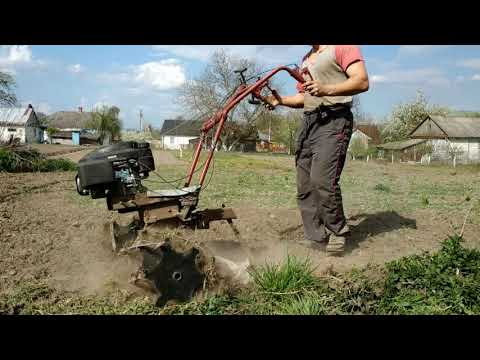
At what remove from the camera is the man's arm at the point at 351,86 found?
4.66 m

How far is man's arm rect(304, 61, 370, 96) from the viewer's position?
466 centimetres

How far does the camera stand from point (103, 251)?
5055mm

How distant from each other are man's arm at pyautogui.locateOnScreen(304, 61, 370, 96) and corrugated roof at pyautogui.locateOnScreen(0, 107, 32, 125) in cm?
2107

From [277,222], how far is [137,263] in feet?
10.3

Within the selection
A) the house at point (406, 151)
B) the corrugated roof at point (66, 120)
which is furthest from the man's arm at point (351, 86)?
the house at point (406, 151)

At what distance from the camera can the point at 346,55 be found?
4844 millimetres

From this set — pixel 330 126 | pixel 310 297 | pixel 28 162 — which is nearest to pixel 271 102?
pixel 330 126

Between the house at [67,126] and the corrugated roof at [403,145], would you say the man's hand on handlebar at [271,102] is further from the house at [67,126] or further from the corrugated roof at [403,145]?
the corrugated roof at [403,145]

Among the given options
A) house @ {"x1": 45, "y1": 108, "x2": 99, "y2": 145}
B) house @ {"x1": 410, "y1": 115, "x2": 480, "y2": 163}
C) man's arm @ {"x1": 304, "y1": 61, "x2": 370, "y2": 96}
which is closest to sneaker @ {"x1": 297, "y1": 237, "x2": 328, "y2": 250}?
man's arm @ {"x1": 304, "y1": 61, "x2": 370, "y2": 96}

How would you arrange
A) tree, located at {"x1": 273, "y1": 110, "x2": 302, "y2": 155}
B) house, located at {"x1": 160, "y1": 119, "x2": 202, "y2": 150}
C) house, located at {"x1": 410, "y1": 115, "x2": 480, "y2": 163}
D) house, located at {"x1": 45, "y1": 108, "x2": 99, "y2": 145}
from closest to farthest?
house, located at {"x1": 160, "y1": 119, "x2": 202, "y2": 150}, house, located at {"x1": 45, "y1": 108, "x2": 99, "y2": 145}, house, located at {"x1": 410, "y1": 115, "x2": 480, "y2": 163}, tree, located at {"x1": 273, "y1": 110, "x2": 302, "y2": 155}

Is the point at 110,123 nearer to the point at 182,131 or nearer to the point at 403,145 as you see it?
the point at 182,131

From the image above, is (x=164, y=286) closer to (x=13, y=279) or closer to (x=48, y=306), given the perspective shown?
(x=48, y=306)

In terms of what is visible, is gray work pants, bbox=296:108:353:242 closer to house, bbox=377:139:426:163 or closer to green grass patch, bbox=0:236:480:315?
green grass patch, bbox=0:236:480:315
